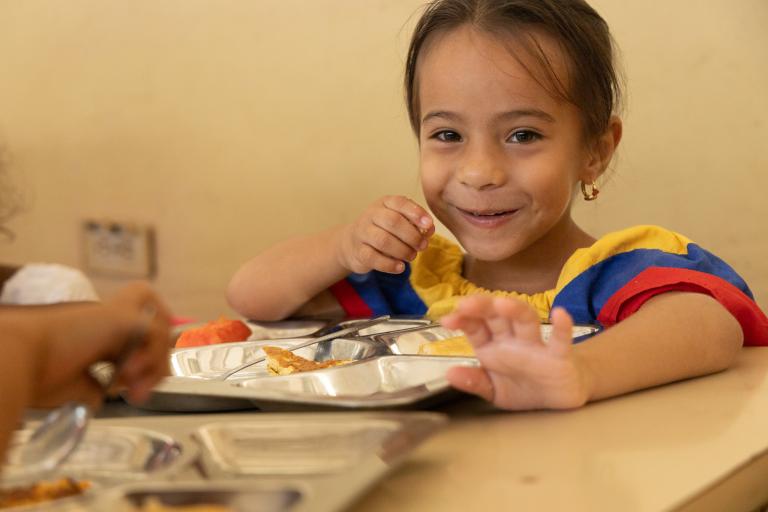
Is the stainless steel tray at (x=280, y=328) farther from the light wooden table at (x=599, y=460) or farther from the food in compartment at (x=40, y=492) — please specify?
the food in compartment at (x=40, y=492)

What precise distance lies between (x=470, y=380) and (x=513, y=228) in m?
0.47

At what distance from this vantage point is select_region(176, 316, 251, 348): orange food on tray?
907 millimetres

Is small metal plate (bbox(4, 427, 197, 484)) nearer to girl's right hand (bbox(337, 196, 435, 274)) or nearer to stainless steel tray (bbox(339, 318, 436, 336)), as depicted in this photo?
stainless steel tray (bbox(339, 318, 436, 336))


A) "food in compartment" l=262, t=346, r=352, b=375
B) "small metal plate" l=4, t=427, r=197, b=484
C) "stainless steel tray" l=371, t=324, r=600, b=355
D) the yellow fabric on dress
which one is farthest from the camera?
the yellow fabric on dress

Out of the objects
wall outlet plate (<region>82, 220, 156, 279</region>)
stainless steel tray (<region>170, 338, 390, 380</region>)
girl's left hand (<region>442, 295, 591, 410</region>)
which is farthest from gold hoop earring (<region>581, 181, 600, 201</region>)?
wall outlet plate (<region>82, 220, 156, 279</region>)

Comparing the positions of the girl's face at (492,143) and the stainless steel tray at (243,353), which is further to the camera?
the girl's face at (492,143)

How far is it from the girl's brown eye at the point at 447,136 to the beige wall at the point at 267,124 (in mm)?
519

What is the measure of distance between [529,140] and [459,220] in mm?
120

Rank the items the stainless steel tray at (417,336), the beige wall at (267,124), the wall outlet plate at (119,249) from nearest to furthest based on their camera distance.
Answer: the stainless steel tray at (417,336) < the beige wall at (267,124) < the wall outlet plate at (119,249)

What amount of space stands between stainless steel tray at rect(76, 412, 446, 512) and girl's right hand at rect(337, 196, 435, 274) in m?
0.52

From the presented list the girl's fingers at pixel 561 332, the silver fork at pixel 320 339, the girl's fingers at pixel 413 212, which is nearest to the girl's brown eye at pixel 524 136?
the girl's fingers at pixel 413 212

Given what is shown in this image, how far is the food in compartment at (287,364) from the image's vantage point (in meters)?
0.74

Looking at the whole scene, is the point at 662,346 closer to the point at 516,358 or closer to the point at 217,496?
the point at 516,358

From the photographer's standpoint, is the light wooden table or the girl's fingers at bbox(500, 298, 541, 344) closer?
the light wooden table
